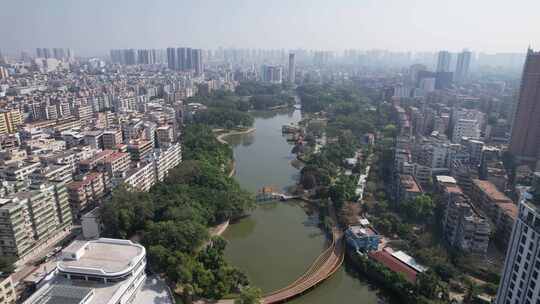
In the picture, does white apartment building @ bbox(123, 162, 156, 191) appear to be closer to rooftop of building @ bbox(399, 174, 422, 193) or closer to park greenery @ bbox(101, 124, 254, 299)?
park greenery @ bbox(101, 124, 254, 299)

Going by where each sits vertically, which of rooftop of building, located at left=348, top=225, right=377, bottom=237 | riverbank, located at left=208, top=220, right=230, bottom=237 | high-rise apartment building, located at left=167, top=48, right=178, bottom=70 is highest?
high-rise apartment building, located at left=167, top=48, right=178, bottom=70

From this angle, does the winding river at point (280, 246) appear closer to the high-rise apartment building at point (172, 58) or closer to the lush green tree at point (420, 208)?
the lush green tree at point (420, 208)

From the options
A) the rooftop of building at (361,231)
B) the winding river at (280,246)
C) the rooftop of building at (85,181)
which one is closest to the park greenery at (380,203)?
the rooftop of building at (361,231)

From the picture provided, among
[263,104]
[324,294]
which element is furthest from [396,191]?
[263,104]

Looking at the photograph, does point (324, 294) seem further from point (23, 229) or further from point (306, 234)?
point (23, 229)

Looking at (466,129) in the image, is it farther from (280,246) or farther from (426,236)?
(280,246)

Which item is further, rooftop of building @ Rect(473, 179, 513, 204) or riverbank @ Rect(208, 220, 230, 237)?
rooftop of building @ Rect(473, 179, 513, 204)

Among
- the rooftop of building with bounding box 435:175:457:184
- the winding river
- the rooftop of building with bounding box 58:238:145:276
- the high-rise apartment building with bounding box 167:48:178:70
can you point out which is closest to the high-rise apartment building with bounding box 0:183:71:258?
the rooftop of building with bounding box 58:238:145:276
